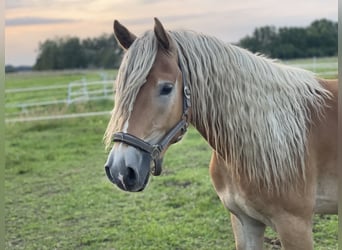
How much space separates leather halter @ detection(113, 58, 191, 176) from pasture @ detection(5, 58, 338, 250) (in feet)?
6.50

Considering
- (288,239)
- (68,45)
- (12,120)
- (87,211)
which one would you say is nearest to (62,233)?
(87,211)

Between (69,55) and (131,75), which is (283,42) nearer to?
(69,55)

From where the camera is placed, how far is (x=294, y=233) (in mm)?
2129

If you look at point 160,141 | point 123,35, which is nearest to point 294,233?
point 160,141

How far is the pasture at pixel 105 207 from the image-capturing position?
394 cm

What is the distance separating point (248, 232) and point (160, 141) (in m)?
0.87

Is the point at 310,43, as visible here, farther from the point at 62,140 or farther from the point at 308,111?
the point at 308,111

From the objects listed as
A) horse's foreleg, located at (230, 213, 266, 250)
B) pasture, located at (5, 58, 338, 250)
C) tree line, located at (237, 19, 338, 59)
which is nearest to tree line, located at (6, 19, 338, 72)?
tree line, located at (237, 19, 338, 59)

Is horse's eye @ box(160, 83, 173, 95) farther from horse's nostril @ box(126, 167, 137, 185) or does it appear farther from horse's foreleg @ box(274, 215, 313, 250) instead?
horse's foreleg @ box(274, 215, 313, 250)

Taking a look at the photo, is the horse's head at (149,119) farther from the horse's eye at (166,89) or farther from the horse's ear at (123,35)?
the horse's ear at (123,35)

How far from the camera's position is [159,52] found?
1.92 m

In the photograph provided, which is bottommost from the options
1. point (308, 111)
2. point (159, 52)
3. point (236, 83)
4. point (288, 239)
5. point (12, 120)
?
point (12, 120)

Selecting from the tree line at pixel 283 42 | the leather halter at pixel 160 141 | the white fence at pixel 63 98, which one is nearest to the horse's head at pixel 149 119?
the leather halter at pixel 160 141

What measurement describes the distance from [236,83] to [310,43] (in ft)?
45.5
